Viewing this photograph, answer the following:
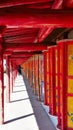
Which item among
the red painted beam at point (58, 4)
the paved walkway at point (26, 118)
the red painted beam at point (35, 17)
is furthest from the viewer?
the paved walkway at point (26, 118)

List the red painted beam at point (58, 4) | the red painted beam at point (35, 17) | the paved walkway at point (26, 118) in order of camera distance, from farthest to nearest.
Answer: the paved walkway at point (26, 118) < the red painted beam at point (58, 4) < the red painted beam at point (35, 17)

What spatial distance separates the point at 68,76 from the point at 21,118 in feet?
14.7

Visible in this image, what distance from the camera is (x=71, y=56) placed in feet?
30.5

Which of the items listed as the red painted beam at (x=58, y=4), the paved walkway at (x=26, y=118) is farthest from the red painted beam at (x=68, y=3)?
the paved walkway at (x=26, y=118)

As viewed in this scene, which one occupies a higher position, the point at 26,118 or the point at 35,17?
the point at 35,17

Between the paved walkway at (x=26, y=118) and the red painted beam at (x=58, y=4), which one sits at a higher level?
the red painted beam at (x=58, y=4)

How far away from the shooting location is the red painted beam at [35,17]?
495cm

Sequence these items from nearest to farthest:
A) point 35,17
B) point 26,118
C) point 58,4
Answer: point 35,17
point 58,4
point 26,118

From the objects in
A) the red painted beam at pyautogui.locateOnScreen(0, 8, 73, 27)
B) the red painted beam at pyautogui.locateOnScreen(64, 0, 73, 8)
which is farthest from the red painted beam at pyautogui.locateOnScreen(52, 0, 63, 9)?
the red painted beam at pyautogui.locateOnScreen(0, 8, 73, 27)

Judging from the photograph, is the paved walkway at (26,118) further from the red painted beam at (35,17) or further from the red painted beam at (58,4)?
the red painted beam at (35,17)

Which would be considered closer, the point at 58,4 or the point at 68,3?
the point at 68,3

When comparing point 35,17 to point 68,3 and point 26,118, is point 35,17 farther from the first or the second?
point 26,118

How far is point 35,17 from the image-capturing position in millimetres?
5055

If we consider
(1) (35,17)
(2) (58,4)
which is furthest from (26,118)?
(1) (35,17)
